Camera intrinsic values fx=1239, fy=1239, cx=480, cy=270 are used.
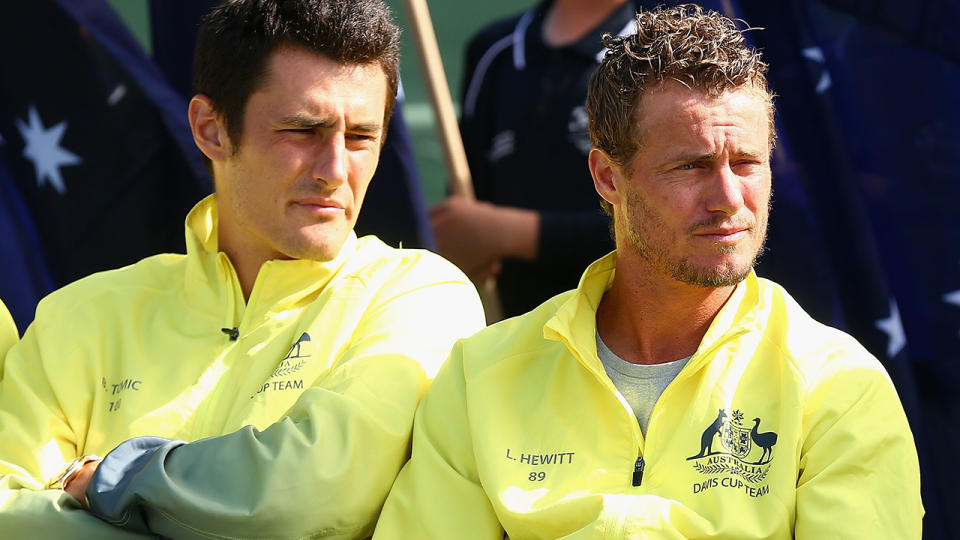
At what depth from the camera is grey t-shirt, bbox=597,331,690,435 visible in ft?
7.09

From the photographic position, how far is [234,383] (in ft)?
8.04

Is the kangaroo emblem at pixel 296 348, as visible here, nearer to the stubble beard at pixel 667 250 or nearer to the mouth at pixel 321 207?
the mouth at pixel 321 207

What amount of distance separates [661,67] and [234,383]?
103cm

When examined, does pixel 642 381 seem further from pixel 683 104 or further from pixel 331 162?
pixel 331 162

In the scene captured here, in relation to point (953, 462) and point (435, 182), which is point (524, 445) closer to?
point (953, 462)

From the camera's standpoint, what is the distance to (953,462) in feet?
11.0

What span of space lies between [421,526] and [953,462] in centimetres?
183

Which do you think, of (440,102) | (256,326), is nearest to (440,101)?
(440,102)

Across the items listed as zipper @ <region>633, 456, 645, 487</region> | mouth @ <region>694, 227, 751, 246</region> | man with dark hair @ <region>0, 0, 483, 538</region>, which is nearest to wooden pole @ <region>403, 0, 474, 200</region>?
man with dark hair @ <region>0, 0, 483, 538</region>

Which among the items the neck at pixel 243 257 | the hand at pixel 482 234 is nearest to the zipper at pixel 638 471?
the neck at pixel 243 257

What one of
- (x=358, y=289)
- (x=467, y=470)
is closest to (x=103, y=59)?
(x=358, y=289)

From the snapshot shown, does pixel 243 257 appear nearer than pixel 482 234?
Yes

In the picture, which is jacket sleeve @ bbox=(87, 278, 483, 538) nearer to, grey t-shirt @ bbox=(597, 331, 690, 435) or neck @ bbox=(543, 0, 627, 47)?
grey t-shirt @ bbox=(597, 331, 690, 435)

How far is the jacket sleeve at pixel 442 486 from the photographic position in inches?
84.2
